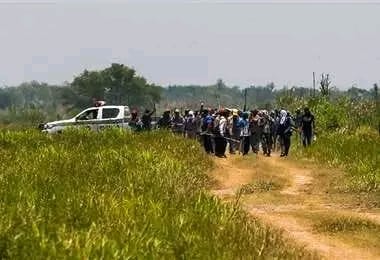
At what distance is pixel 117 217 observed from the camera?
7.98m

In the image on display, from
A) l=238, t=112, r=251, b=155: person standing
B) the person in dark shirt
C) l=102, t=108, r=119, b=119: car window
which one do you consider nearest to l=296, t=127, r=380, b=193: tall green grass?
the person in dark shirt

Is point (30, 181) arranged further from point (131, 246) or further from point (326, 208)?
point (326, 208)

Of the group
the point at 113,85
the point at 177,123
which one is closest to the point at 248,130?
the point at 177,123

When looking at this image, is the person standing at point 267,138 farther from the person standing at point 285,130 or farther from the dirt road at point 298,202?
the dirt road at point 298,202

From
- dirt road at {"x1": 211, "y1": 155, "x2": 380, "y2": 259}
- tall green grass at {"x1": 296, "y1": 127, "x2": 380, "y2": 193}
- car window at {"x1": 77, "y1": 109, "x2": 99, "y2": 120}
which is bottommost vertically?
dirt road at {"x1": 211, "y1": 155, "x2": 380, "y2": 259}

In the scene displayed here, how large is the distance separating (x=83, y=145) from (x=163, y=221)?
991cm

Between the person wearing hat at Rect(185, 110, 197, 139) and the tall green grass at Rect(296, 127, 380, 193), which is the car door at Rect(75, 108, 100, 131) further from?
the tall green grass at Rect(296, 127, 380, 193)

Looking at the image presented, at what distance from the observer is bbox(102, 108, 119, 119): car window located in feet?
97.2

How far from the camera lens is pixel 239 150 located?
966 inches

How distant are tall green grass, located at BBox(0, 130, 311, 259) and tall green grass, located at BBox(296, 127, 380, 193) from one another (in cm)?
375

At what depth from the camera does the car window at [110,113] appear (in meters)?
29.6

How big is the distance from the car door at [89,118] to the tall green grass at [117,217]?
51.5ft

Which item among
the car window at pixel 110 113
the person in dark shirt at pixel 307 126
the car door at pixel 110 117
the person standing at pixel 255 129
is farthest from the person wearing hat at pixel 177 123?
the person in dark shirt at pixel 307 126

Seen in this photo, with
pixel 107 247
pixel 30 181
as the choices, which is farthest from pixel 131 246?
pixel 30 181
